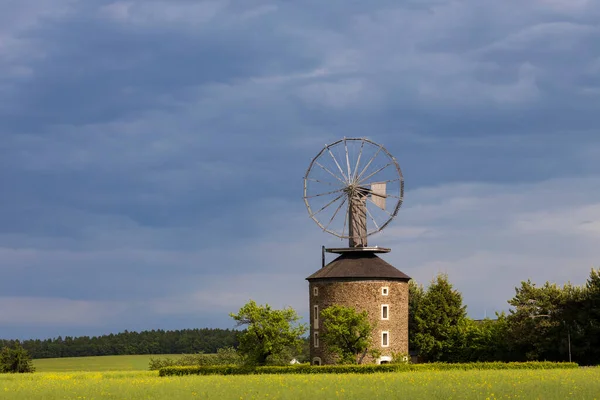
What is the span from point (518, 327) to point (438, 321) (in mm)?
14689

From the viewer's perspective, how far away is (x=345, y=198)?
312 ft

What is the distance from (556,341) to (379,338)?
56.3 ft

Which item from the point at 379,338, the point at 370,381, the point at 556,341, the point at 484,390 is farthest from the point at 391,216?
the point at 484,390

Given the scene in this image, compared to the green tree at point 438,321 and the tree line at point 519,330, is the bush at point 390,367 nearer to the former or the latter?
the tree line at point 519,330

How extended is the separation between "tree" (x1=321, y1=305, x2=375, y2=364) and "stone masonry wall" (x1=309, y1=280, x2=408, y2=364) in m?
2.18

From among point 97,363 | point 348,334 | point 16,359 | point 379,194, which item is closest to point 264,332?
point 348,334

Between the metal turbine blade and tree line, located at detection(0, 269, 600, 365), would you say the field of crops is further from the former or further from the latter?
the metal turbine blade

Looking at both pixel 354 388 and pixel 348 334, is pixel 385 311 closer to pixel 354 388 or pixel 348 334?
pixel 348 334

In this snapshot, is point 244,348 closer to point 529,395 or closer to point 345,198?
point 345,198

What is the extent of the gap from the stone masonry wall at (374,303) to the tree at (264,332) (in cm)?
695

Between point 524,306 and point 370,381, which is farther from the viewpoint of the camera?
point 524,306

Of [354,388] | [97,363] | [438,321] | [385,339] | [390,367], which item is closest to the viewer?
[354,388]

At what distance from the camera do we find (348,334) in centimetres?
8306

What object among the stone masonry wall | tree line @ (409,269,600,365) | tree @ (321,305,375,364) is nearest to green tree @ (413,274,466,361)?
tree line @ (409,269,600,365)
